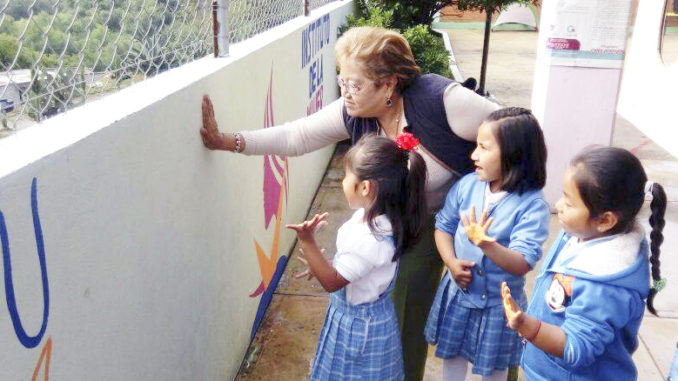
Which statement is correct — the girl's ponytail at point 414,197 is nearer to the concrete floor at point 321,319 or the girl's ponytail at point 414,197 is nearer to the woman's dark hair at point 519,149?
the woman's dark hair at point 519,149

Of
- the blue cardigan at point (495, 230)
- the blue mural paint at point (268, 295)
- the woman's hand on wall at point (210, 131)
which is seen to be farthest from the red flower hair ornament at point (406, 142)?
the blue mural paint at point (268, 295)

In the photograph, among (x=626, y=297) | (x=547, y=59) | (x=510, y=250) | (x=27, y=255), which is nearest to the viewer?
(x=27, y=255)

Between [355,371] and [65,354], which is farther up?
[65,354]

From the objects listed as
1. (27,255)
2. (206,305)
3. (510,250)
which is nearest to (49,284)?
(27,255)

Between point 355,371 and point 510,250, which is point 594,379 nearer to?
point 510,250

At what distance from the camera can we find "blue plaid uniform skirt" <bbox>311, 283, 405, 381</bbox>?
2.22 m

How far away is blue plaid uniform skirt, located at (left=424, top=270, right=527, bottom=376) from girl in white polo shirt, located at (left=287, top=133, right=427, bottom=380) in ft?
0.76

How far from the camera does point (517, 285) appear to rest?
238 centimetres

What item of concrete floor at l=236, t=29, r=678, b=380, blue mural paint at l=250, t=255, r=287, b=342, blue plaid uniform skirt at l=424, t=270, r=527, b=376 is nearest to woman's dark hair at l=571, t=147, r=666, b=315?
blue plaid uniform skirt at l=424, t=270, r=527, b=376

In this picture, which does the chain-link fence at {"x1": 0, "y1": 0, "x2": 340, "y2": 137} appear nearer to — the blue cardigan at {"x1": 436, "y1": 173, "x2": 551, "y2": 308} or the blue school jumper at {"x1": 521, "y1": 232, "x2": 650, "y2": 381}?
the blue cardigan at {"x1": 436, "y1": 173, "x2": 551, "y2": 308}

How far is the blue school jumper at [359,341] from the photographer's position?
2.22 m

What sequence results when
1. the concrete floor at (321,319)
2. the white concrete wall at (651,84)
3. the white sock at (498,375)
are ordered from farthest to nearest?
the white concrete wall at (651,84), the concrete floor at (321,319), the white sock at (498,375)

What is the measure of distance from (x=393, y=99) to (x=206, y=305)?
41.3 inches

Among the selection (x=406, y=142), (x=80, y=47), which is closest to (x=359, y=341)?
(x=406, y=142)
